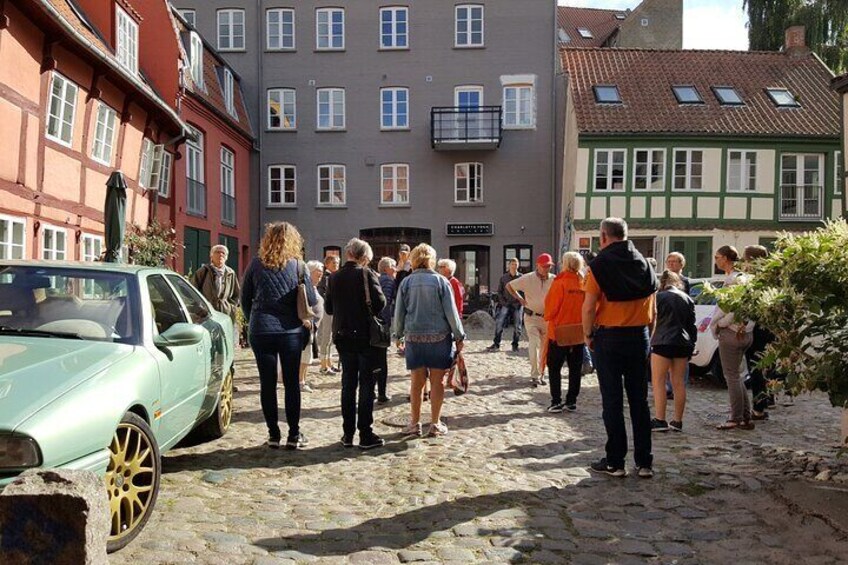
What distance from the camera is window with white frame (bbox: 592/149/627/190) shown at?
2678cm

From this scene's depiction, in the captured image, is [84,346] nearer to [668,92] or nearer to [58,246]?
[58,246]

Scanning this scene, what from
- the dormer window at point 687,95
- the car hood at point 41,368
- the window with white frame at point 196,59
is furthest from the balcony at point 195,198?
the car hood at point 41,368

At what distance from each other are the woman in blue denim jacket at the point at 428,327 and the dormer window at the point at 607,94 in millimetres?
22697

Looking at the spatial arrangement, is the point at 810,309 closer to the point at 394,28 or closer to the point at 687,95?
the point at 687,95

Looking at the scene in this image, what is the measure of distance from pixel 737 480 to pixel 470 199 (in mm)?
24463

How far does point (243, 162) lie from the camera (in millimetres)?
28203

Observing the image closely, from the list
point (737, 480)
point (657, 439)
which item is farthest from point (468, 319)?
point (737, 480)

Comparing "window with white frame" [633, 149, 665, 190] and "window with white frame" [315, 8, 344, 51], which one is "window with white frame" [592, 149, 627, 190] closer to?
"window with white frame" [633, 149, 665, 190]

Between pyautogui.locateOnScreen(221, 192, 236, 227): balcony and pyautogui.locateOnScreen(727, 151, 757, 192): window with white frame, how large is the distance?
17.8m

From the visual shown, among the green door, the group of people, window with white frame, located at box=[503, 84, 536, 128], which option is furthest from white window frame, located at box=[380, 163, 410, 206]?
the group of people

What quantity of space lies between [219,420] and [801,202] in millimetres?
26104

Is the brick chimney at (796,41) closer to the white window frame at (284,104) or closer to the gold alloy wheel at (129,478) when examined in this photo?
the white window frame at (284,104)

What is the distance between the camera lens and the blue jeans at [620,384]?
557 cm

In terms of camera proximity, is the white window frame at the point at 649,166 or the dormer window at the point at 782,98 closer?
the white window frame at the point at 649,166
